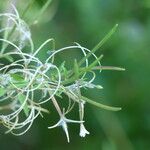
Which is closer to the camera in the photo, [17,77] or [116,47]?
[17,77]

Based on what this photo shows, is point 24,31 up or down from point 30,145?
up

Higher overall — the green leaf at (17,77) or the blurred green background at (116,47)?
the green leaf at (17,77)

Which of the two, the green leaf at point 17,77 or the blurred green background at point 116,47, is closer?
the green leaf at point 17,77

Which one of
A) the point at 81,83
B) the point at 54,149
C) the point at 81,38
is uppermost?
the point at 81,83

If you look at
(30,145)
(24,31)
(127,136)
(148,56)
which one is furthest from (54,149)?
(24,31)

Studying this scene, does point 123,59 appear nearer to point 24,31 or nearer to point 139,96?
point 139,96

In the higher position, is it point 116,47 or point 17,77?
point 17,77

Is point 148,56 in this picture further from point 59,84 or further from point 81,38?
point 59,84

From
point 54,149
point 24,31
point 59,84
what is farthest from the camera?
point 54,149

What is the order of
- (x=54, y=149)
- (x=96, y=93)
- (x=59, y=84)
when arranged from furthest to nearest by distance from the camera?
1. (x=54, y=149)
2. (x=96, y=93)
3. (x=59, y=84)

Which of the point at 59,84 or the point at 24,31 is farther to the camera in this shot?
the point at 24,31
